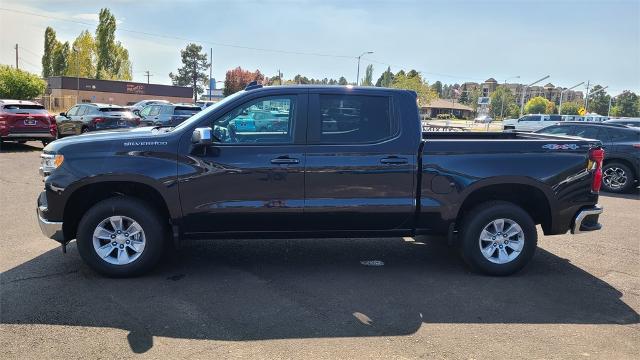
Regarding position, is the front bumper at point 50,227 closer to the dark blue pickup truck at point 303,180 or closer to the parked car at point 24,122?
the dark blue pickup truck at point 303,180

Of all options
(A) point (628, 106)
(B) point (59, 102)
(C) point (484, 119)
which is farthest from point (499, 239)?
(A) point (628, 106)

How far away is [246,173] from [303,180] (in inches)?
21.9

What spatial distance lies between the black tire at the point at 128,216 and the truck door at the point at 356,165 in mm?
1494

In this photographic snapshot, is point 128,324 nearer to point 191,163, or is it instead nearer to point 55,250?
point 191,163

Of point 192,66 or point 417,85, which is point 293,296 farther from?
point 192,66

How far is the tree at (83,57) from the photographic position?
66.7 metres

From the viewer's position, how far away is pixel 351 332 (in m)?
3.86

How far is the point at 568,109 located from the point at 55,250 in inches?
4188

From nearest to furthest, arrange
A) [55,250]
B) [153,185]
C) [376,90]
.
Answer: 1. [153,185]
2. [376,90]
3. [55,250]

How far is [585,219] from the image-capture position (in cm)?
526

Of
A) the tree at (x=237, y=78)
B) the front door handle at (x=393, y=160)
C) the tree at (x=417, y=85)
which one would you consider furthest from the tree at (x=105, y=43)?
the front door handle at (x=393, y=160)

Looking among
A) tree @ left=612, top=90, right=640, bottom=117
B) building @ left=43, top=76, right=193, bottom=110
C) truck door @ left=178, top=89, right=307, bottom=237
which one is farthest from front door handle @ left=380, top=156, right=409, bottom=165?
tree @ left=612, top=90, right=640, bottom=117

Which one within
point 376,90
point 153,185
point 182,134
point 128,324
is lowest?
point 128,324

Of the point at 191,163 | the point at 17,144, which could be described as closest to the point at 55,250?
the point at 191,163
